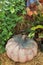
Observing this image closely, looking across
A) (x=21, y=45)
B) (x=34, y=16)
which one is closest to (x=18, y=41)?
(x=21, y=45)

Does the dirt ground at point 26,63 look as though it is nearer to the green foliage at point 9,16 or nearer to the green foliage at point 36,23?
the green foliage at point 9,16

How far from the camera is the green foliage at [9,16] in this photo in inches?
102

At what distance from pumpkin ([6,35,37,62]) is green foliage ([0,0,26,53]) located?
0.39ft

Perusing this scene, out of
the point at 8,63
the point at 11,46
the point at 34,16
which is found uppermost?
the point at 34,16

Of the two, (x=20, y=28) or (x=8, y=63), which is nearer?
(x=8, y=63)

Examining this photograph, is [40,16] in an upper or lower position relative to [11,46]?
upper

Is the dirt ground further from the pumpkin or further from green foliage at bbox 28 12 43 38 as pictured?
green foliage at bbox 28 12 43 38

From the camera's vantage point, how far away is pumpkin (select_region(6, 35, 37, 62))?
7.96 feet

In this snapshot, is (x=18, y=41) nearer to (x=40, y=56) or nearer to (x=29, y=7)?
(x=40, y=56)

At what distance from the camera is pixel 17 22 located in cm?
271

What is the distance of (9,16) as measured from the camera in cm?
269

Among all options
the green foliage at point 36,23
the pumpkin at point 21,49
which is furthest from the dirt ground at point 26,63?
the green foliage at point 36,23

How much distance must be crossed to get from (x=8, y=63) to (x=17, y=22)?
0.56m

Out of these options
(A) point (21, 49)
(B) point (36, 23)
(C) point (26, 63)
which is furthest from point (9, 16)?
(C) point (26, 63)
